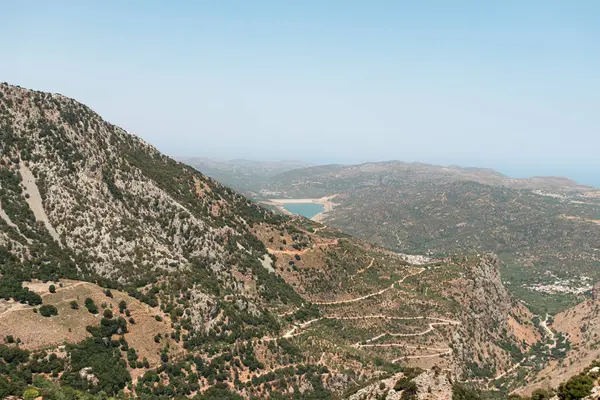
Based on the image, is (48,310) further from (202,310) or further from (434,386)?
(434,386)

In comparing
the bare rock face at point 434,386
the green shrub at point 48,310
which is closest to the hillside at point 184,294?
the green shrub at point 48,310

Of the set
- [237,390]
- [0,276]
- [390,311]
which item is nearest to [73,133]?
[0,276]

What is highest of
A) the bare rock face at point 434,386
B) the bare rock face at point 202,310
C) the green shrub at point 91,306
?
the bare rock face at point 434,386

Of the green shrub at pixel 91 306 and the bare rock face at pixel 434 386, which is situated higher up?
the bare rock face at pixel 434 386

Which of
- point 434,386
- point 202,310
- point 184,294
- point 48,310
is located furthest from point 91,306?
point 434,386

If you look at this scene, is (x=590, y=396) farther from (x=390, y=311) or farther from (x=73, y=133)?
(x=73, y=133)

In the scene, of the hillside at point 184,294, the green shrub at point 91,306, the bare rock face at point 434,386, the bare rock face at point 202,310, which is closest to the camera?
the bare rock face at point 434,386

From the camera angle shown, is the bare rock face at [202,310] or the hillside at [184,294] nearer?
the hillside at [184,294]

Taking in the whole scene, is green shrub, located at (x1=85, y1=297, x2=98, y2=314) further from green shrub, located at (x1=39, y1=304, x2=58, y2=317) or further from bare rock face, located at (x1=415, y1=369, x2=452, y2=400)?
bare rock face, located at (x1=415, y1=369, x2=452, y2=400)

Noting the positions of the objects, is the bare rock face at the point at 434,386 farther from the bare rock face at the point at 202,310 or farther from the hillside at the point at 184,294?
the bare rock face at the point at 202,310

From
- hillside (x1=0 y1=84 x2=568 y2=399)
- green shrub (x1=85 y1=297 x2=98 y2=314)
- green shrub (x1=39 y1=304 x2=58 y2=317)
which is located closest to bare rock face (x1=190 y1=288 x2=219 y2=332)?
hillside (x1=0 y1=84 x2=568 y2=399)
